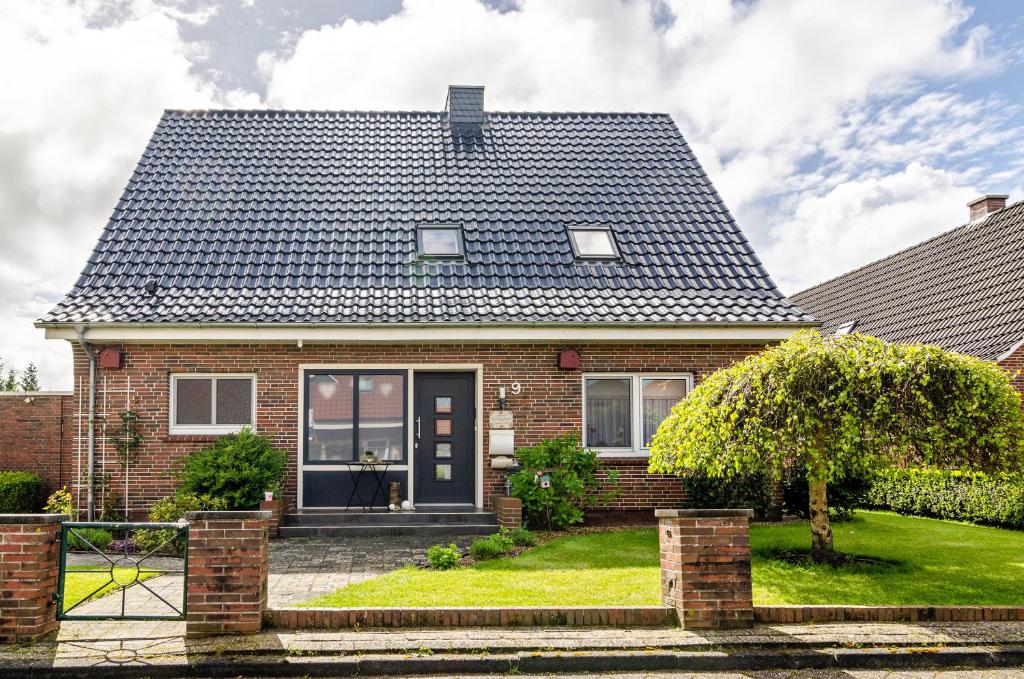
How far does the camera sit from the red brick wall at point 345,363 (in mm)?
12789

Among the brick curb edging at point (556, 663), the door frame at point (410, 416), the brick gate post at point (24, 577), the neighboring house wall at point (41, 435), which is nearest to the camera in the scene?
the brick curb edging at point (556, 663)

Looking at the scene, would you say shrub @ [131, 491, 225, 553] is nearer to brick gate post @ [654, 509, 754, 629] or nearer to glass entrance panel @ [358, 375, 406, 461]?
glass entrance panel @ [358, 375, 406, 461]

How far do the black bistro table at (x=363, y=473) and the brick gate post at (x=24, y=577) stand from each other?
6.47 m

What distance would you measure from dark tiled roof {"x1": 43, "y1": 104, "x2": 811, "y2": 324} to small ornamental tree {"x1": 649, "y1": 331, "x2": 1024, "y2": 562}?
3989mm

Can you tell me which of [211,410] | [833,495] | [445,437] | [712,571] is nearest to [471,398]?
[445,437]

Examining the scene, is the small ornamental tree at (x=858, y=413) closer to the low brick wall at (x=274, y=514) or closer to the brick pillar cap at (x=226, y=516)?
the brick pillar cap at (x=226, y=516)

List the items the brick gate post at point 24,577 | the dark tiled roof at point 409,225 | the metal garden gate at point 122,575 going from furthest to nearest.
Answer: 1. the dark tiled roof at point 409,225
2. the metal garden gate at point 122,575
3. the brick gate post at point 24,577

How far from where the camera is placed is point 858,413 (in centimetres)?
858

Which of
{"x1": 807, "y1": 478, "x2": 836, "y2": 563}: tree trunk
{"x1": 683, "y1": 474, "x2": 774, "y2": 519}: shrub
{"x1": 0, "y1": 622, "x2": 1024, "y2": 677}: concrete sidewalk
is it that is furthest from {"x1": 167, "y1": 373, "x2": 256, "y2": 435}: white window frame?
{"x1": 807, "y1": 478, "x2": 836, "y2": 563}: tree trunk

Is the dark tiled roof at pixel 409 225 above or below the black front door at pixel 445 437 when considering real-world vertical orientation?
above

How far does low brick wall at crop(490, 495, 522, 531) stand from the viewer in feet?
38.7

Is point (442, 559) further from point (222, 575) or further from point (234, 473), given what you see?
point (234, 473)

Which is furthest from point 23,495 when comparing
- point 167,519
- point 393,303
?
point 393,303

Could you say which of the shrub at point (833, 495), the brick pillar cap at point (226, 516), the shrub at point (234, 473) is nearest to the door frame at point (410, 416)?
the shrub at point (234, 473)
